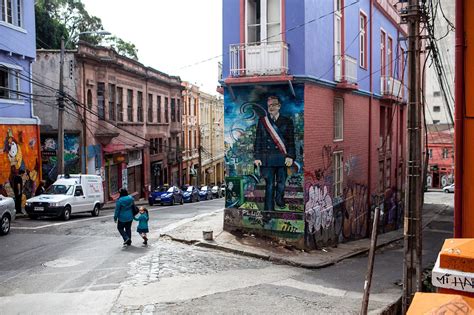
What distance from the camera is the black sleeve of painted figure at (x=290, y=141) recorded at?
15.4 metres

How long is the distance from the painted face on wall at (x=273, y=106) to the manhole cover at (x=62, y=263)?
6.65m

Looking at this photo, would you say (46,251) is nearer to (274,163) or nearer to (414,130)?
(274,163)

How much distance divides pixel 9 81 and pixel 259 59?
44.2 ft

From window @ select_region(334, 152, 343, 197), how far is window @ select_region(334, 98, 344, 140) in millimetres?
660

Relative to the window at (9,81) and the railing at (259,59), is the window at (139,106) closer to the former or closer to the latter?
the window at (9,81)

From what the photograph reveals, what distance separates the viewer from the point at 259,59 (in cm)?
1526

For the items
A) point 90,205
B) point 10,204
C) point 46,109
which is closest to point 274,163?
point 10,204

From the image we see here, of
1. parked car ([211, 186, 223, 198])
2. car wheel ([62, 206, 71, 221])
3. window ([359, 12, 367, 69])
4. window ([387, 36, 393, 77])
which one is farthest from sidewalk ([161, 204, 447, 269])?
parked car ([211, 186, 223, 198])

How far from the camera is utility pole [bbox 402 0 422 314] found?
870cm

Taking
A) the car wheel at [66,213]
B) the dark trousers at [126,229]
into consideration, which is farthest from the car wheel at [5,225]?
the car wheel at [66,213]

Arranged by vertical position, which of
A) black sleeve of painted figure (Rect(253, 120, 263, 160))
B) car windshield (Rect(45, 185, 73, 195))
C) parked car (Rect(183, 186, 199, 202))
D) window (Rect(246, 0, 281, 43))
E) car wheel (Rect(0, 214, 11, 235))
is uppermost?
window (Rect(246, 0, 281, 43))

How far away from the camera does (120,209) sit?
14172 millimetres

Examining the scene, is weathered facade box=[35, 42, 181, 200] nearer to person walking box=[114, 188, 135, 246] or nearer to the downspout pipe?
person walking box=[114, 188, 135, 246]

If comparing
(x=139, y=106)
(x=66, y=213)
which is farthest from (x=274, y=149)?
(x=139, y=106)
